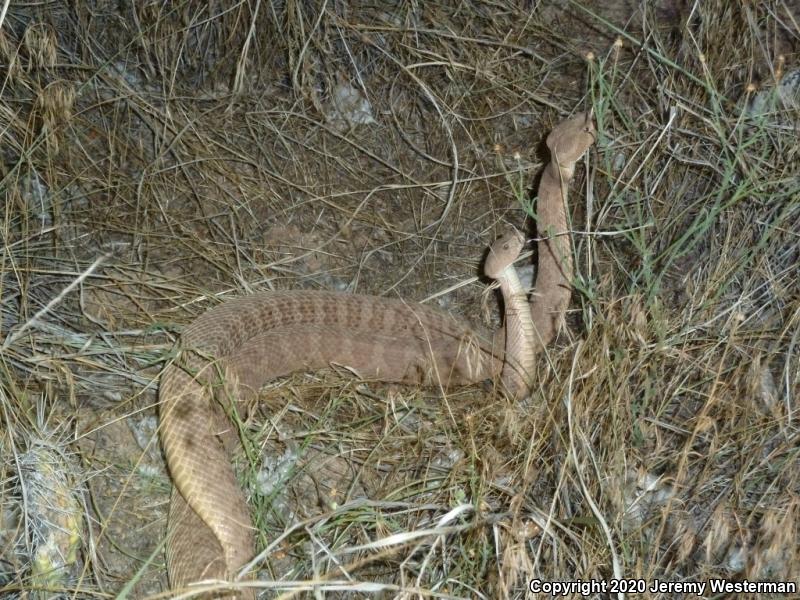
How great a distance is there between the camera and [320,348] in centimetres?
330

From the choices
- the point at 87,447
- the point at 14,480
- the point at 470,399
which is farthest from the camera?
the point at 470,399

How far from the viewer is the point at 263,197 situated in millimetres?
3795

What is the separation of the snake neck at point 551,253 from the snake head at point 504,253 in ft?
0.41

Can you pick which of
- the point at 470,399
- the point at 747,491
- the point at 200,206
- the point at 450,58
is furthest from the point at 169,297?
the point at 747,491

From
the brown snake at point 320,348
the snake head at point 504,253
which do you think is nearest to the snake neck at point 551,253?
the brown snake at point 320,348

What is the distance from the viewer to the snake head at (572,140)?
10.1 feet

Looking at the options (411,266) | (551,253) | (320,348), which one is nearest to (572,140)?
(551,253)

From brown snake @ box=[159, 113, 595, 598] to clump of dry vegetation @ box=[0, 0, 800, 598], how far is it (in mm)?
103

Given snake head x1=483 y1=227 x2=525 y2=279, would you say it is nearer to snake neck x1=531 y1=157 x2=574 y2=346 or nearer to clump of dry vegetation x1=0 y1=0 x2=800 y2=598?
snake neck x1=531 y1=157 x2=574 y2=346

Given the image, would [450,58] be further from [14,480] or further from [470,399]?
[14,480]

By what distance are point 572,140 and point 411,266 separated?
1005 millimetres

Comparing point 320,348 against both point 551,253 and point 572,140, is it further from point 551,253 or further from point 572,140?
point 572,140

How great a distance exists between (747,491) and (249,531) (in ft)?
5.08

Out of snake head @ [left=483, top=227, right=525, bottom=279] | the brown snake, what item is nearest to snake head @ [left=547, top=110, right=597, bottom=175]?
the brown snake
